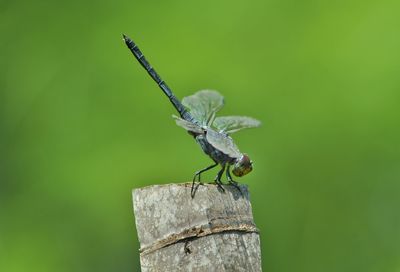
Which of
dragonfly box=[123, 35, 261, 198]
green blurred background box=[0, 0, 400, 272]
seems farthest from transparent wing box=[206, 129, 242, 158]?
green blurred background box=[0, 0, 400, 272]

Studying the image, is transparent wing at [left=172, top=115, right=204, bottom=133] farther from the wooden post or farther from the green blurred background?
the green blurred background

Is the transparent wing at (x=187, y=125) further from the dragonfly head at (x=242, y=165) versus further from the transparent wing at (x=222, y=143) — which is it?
the dragonfly head at (x=242, y=165)

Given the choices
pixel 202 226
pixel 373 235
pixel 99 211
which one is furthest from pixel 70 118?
pixel 202 226

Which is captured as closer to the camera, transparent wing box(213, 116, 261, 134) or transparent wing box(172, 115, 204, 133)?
transparent wing box(172, 115, 204, 133)

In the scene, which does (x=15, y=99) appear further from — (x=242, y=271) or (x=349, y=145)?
(x=242, y=271)

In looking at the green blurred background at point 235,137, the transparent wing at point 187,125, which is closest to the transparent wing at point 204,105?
the transparent wing at point 187,125

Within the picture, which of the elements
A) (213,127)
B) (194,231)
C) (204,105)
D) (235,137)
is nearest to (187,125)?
(213,127)

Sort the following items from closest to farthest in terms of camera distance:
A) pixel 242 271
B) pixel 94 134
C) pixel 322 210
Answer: pixel 242 271 < pixel 322 210 < pixel 94 134
